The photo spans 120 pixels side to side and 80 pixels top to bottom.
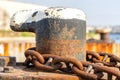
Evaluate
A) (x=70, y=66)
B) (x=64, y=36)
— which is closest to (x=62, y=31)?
(x=64, y=36)

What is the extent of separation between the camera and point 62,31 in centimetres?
329

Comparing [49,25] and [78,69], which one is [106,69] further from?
[49,25]

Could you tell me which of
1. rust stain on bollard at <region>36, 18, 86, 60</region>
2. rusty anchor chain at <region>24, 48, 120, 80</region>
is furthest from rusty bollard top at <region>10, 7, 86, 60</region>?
rusty anchor chain at <region>24, 48, 120, 80</region>

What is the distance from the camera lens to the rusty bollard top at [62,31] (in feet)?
10.7

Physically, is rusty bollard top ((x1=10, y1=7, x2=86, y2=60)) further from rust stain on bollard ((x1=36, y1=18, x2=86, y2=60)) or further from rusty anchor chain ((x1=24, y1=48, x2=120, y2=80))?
rusty anchor chain ((x1=24, y1=48, x2=120, y2=80))

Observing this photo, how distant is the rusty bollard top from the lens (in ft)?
10.7

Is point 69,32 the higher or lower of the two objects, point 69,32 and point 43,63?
the higher

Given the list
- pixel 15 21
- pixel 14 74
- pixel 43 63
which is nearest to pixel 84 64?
pixel 43 63

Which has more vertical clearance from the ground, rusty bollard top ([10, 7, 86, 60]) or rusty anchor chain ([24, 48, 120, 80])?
rusty bollard top ([10, 7, 86, 60])

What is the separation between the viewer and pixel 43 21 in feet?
11.0

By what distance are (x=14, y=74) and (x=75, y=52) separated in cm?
67

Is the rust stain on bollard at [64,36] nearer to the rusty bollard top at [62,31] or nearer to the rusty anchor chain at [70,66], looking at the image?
the rusty bollard top at [62,31]

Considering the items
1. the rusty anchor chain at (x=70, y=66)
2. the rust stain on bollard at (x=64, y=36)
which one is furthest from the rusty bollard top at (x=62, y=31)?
the rusty anchor chain at (x=70, y=66)

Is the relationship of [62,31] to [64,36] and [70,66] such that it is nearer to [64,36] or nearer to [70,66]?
[64,36]
